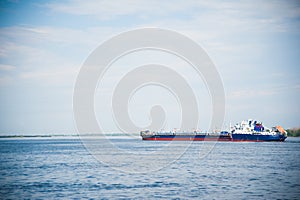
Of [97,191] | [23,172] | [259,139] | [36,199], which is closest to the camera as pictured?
[36,199]

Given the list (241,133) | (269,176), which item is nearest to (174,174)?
(269,176)

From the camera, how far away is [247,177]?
155ft

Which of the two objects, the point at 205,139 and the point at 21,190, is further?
the point at 205,139

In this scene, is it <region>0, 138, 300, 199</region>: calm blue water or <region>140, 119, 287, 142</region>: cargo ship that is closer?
<region>0, 138, 300, 199</region>: calm blue water

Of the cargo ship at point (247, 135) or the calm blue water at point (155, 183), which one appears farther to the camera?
the cargo ship at point (247, 135)

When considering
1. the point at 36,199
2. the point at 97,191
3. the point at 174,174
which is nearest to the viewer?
the point at 36,199

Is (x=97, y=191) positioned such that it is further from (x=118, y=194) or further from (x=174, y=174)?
(x=174, y=174)

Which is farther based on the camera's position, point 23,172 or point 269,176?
point 23,172

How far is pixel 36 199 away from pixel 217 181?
68.8 feet

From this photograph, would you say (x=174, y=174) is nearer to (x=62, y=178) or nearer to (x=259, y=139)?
(x=62, y=178)

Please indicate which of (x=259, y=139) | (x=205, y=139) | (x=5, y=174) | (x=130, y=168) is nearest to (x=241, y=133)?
(x=259, y=139)

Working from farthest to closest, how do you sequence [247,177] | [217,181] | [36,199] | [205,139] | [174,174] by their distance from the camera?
1. [205,139]
2. [174,174]
3. [247,177]
4. [217,181]
5. [36,199]

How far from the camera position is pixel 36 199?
3403 centimetres

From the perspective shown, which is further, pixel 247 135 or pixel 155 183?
pixel 247 135
